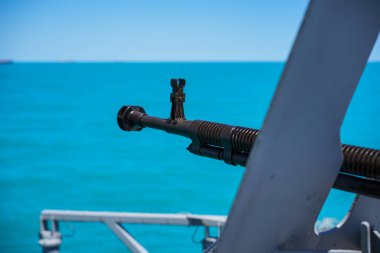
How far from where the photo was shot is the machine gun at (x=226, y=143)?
5.24 feet

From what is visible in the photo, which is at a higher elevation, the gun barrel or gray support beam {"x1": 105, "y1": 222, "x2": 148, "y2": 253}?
the gun barrel

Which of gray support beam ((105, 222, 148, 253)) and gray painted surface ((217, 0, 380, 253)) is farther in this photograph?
gray support beam ((105, 222, 148, 253))

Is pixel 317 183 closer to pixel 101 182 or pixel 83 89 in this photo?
pixel 101 182

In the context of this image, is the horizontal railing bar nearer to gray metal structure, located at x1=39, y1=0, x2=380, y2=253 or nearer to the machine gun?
the machine gun

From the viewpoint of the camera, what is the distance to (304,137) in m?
1.51

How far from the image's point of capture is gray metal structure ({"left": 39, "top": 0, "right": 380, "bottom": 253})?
1.39 meters

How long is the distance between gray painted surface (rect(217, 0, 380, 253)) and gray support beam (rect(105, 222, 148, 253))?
11.4ft

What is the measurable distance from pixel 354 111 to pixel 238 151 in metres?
42.9

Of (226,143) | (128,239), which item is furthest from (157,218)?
(226,143)

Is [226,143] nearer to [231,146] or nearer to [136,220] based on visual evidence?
[231,146]

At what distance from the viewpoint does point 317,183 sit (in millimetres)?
1650

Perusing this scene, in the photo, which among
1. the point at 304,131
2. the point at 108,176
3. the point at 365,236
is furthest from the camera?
the point at 108,176

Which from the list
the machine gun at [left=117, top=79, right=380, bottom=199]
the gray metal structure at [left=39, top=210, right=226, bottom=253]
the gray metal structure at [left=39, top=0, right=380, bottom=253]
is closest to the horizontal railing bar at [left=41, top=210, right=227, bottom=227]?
the gray metal structure at [left=39, top=210, right=226, bottom=253]

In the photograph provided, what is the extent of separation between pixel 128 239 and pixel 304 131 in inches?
152
